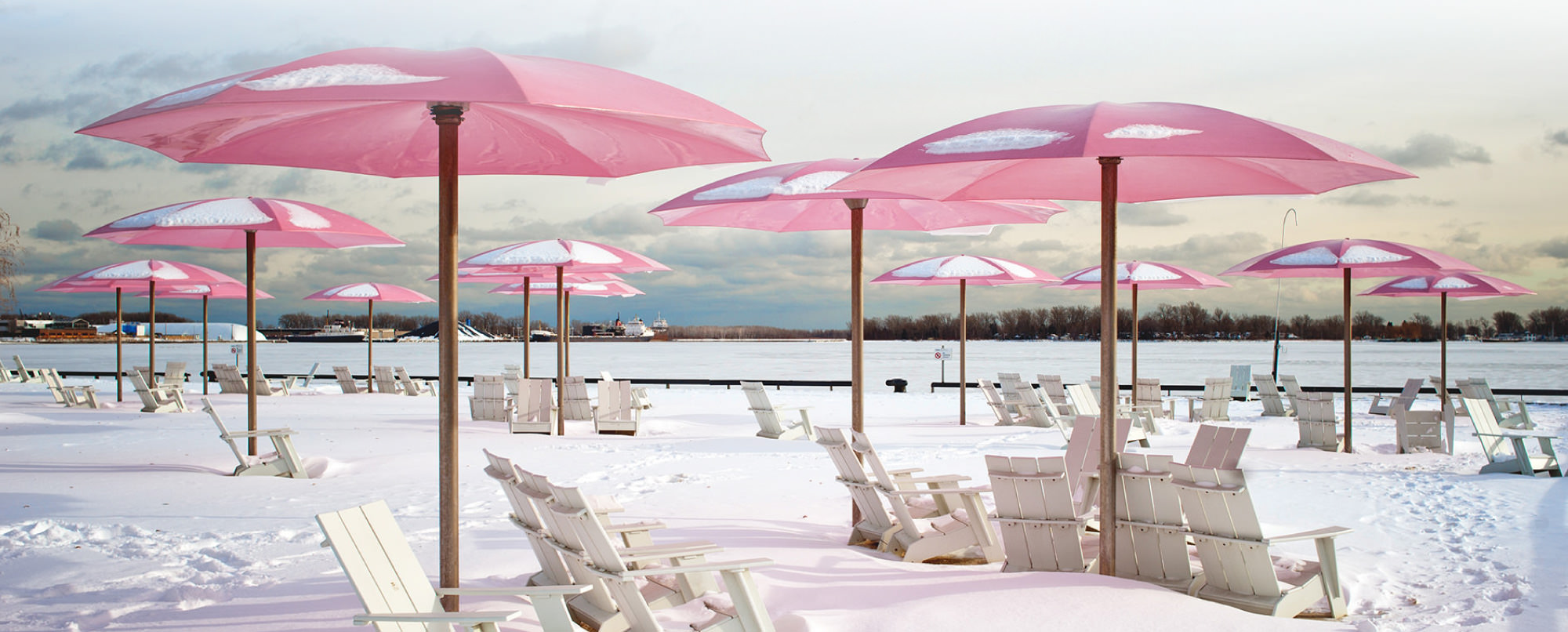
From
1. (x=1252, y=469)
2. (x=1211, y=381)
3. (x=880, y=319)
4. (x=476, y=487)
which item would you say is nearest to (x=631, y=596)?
(x=476, y=487)

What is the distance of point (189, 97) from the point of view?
3104 mm

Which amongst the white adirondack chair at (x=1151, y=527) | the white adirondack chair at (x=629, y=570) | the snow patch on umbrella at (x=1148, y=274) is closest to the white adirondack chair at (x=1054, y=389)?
the snow patch on umbrella at (x=1148, y=274)

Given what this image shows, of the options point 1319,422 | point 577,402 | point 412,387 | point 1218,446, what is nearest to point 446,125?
point 1218,446

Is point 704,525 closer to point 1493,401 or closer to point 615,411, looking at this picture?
point 615,411

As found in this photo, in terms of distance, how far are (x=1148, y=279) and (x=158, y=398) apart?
13.3 meters

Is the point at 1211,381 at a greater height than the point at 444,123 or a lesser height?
lesser

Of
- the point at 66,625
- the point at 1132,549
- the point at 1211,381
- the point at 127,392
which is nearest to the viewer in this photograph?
the point at 66,625

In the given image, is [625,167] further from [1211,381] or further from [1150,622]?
[1211,381]

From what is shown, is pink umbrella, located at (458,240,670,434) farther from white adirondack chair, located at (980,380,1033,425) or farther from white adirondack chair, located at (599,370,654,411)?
white adirondack chair, located at (980,380,1033,425)

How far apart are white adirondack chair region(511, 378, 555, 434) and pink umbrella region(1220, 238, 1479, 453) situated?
7873 millimetres

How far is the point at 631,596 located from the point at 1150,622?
1947 mm

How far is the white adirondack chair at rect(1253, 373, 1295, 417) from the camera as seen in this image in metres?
14.3

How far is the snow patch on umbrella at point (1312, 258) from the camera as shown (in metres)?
9.47

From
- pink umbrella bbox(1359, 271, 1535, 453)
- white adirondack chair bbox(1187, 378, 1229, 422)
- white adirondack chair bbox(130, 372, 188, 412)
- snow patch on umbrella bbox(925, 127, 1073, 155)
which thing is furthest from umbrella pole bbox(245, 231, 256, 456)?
pink umbrella bbox(1359, 271, 1535, 453)
